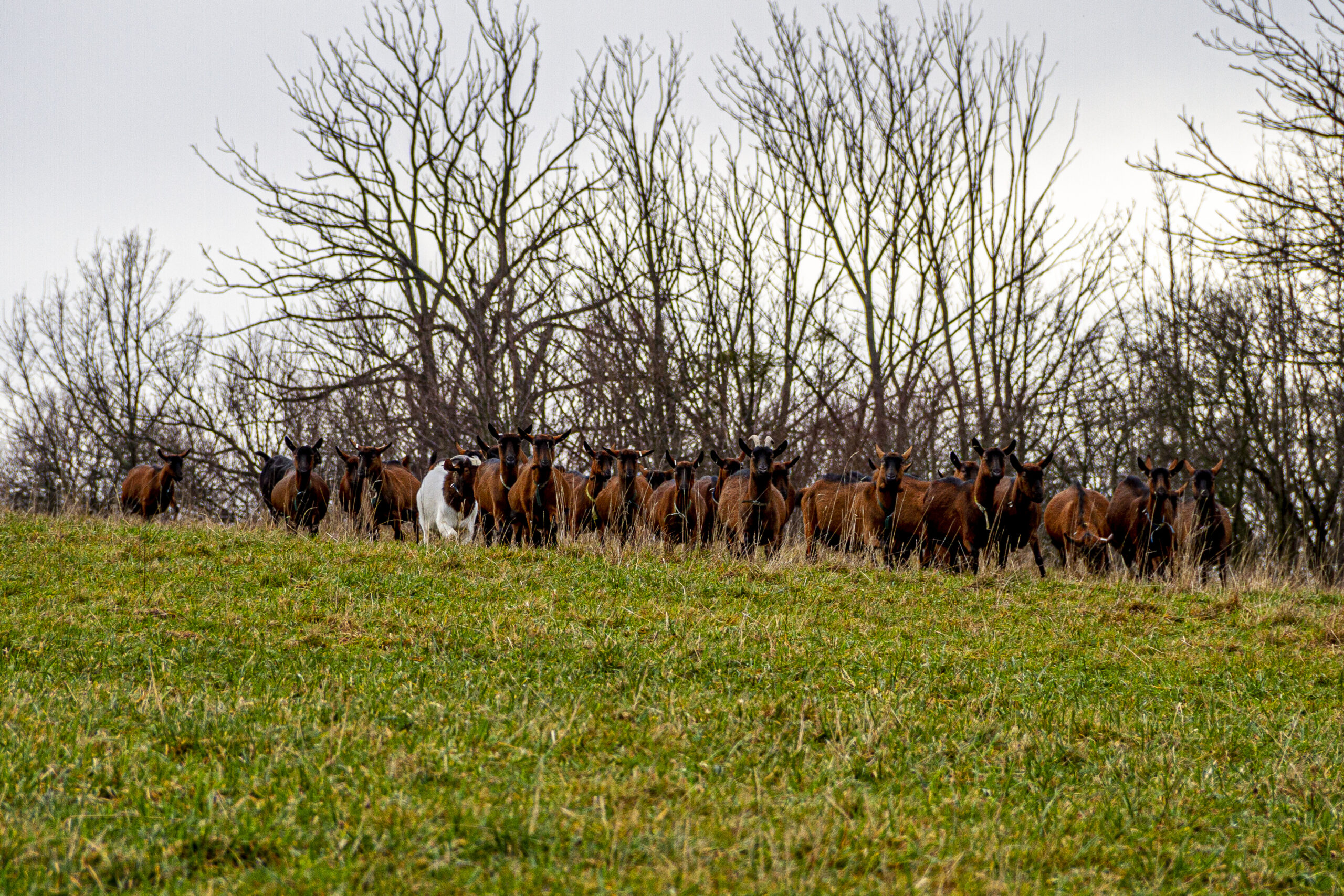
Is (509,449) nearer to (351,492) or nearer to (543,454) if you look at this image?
(543,454)

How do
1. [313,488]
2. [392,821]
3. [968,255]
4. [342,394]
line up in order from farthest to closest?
[342,394] < [968,255] < [313,488] < [392,821]

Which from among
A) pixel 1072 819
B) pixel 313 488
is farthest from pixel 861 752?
pixel 313 488

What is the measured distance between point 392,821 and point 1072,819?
8.91ft

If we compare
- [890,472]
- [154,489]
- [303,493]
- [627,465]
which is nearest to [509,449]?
Result: [627,465]

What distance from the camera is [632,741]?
5070 millimetres

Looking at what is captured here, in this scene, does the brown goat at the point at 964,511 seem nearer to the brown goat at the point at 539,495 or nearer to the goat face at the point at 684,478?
the goat face at the point at 684,478

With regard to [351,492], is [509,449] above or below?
above

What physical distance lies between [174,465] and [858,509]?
14.5m

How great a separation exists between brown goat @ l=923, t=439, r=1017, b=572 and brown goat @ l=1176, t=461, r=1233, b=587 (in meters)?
3.19

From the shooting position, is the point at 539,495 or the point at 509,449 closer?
the point at 539,495

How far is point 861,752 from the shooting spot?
16.9 feet

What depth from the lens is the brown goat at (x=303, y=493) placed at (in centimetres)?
1739

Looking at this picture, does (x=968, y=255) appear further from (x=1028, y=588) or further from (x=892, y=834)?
(x=892, y=834)

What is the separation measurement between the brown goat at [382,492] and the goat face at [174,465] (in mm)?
5237
